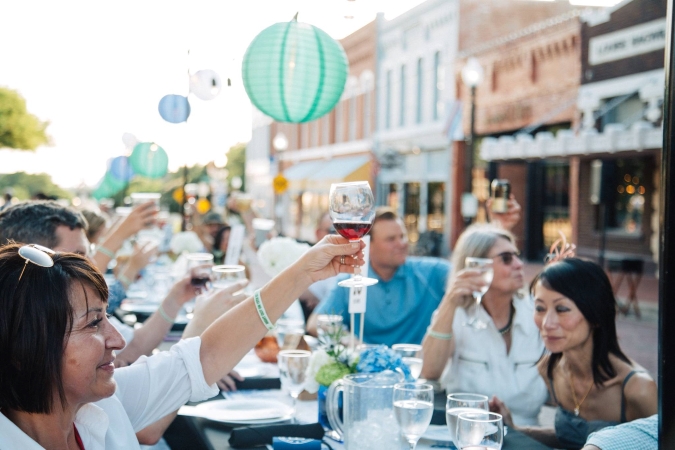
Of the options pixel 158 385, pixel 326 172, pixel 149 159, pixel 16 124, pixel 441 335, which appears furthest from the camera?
pixel 326 172

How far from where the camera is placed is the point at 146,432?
2.32 m

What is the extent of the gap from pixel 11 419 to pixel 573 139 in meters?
13.0

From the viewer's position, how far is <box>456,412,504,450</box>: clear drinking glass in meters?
1.81

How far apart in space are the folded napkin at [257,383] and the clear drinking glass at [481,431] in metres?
1.41

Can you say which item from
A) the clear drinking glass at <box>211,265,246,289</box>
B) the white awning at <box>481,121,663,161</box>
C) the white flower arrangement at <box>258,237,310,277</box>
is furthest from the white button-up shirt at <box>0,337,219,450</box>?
the white awning at <box>481,121,663,161</box>

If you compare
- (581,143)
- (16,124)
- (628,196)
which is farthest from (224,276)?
(16,124)

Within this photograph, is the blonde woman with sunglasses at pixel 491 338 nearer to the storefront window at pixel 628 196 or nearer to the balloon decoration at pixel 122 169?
the balloon decoration at pixel 122 169

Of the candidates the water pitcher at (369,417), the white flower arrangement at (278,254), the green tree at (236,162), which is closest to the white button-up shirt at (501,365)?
the white flower arrangement at (278,254)

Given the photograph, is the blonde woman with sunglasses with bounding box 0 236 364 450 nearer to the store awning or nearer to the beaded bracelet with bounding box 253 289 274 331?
the beaded bracelet with bounding box 253 289 274 331

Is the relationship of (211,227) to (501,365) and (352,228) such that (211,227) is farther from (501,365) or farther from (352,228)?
(352,228)

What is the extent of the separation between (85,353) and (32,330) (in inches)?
5.7

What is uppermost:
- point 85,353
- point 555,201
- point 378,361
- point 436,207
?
point 555,201

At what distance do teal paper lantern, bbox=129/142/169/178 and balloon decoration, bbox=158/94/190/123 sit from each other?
2.53 m

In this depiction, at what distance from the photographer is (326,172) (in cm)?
3134
